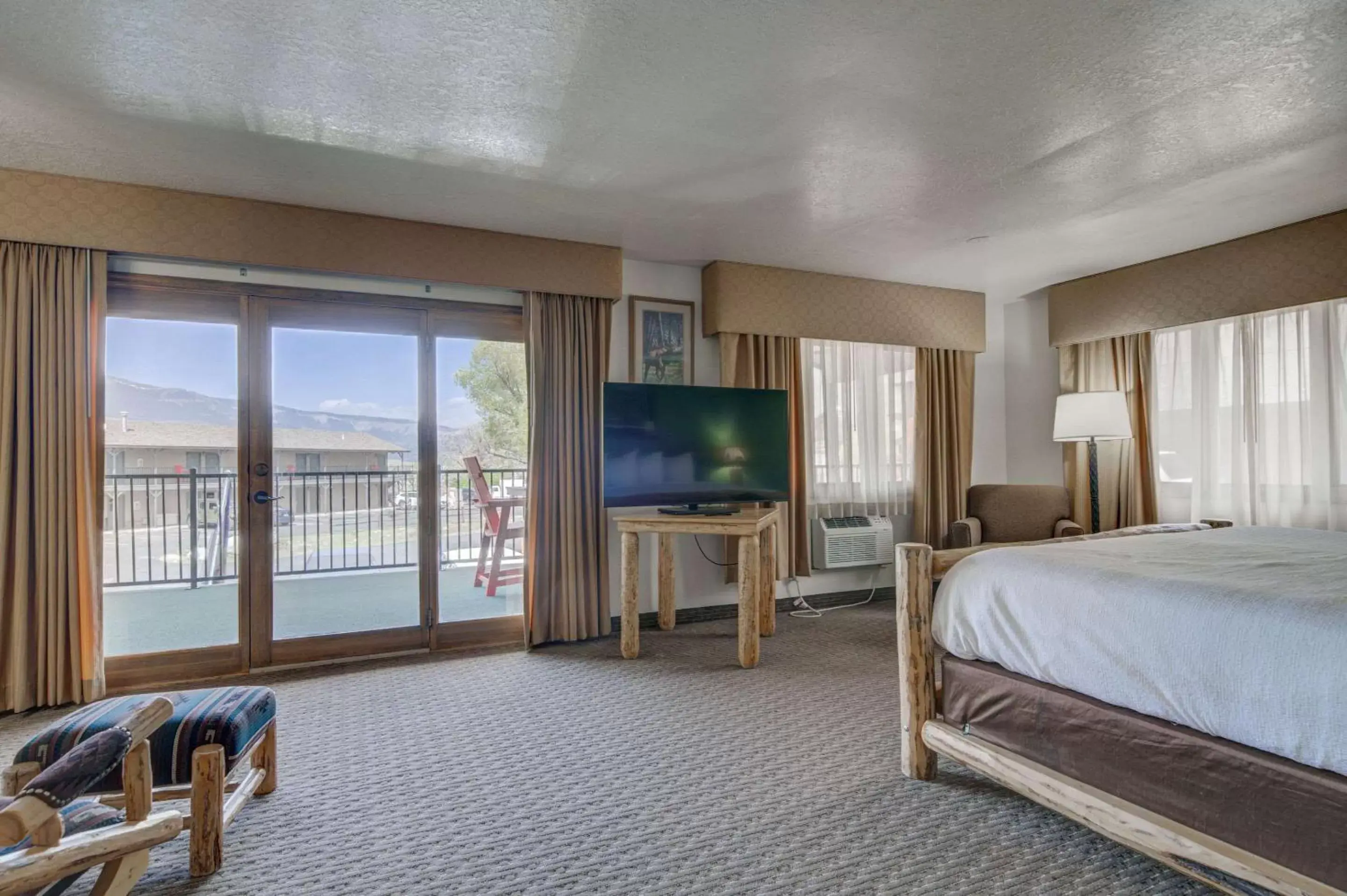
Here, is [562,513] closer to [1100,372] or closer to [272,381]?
[272,381]

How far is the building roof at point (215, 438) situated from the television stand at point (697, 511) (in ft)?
5.35

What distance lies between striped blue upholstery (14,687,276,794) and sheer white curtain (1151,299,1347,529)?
5.21m

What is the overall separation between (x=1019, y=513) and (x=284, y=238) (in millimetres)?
4793

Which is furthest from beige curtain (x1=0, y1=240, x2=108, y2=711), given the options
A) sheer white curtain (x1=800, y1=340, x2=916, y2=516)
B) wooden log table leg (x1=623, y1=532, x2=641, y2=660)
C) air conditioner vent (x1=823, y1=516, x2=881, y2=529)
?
air conditioner vent (x1=823, y1=516, x2=881, y2=529)

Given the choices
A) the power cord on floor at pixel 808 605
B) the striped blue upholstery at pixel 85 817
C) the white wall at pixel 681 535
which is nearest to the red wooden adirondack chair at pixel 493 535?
the white wall at pixel 681 535

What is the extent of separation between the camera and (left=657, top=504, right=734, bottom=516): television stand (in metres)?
3.91

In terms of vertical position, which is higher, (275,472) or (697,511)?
(275,472)

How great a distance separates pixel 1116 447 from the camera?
487 centimetres

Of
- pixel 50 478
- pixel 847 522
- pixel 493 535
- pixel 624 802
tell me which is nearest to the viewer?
pixel 624 802

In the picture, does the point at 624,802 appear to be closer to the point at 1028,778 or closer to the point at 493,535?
the point at 1028,778

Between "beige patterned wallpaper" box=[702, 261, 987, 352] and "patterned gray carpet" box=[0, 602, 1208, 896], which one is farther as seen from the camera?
"beige patterned wallpaper" box=[702, 261, 987, 352]

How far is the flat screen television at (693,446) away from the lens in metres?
3.96

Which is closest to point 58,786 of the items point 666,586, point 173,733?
point 173,733

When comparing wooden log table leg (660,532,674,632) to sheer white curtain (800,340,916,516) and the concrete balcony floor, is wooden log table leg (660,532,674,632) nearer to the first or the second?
the concrete balcony floor
